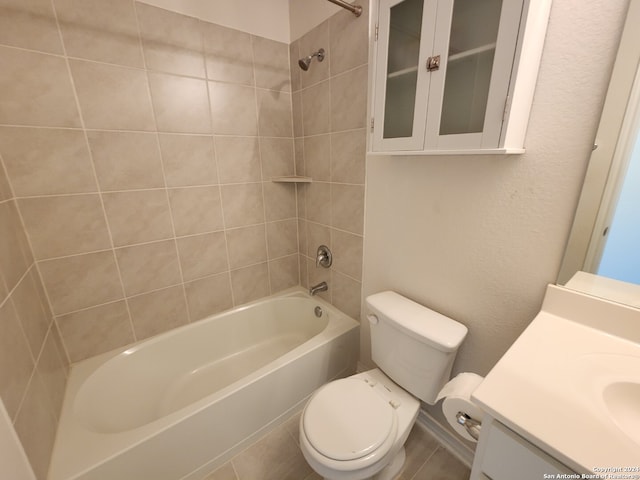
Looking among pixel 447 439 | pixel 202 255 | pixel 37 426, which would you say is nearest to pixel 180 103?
pixel 202 255

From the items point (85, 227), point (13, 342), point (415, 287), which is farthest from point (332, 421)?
point (85, 227)

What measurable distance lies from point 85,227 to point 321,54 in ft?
4.79

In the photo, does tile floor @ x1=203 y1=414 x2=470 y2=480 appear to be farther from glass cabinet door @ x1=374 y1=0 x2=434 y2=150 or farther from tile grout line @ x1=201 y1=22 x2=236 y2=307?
glass cabinet door @ x1=374 y1=0 x2=434 y2=150

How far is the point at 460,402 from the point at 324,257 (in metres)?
1.11

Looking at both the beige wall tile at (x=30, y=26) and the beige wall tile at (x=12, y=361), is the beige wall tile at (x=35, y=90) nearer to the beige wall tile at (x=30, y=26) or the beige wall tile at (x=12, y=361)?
the beige wall tile at (x=30, y=26)

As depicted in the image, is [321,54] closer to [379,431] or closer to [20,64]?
[20,64]

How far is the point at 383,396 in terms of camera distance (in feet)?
3.76

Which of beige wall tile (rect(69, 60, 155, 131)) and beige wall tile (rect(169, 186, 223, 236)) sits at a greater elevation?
beige wall tile (rect(69, 60, 155, 131))

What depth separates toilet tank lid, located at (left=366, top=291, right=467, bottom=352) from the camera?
3.25 feet

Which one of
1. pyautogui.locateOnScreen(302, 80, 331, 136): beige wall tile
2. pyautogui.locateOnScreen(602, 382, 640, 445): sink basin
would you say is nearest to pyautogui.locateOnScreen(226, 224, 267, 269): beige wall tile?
pyautogui.locateOnScreen(302, 80, 331, 136): beige wall tile

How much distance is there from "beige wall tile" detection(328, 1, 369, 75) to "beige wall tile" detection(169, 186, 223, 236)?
0.95 metres

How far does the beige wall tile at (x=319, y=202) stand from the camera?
162cm

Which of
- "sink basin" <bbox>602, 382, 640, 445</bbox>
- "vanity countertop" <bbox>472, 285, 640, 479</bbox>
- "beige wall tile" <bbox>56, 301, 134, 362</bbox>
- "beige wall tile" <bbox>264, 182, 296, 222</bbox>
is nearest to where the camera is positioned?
"vanity countertop" <bbox>472, 285, 640, 479</bbox>

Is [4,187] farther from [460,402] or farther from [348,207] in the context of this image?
[460,402]
